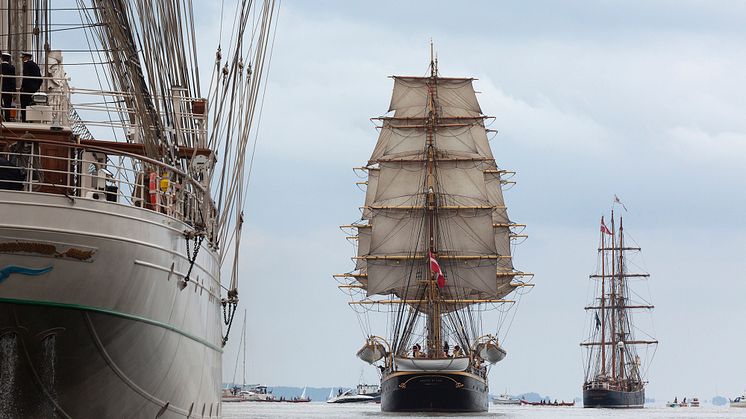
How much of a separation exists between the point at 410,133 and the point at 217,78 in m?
74.6

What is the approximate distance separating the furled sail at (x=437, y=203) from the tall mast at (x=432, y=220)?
12.2 inches

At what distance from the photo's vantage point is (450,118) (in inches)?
3920

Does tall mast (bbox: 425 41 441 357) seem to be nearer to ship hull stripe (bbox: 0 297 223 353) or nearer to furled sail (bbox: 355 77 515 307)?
furled sail (bbox: 355 77 515 307)

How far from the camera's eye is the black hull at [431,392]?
252 feet

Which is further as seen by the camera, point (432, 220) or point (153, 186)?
point (432, 220)

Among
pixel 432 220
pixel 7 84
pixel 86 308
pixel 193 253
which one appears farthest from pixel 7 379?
pixel 432 220

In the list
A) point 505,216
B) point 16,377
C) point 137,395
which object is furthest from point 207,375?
point 505,216

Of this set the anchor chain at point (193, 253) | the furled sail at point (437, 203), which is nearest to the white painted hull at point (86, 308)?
the anchor chain at point (193, 253)

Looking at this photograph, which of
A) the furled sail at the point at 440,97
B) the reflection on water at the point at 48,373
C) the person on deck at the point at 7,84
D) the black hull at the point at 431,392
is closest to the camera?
the reflection on water at the point at 48,373

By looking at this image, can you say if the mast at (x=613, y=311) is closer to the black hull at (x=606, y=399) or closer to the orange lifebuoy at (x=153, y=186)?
the black hull at (x=606, y=399)

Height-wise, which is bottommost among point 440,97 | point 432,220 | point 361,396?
point 361,396

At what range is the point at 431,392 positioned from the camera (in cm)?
7719

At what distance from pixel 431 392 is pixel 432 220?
59.5 ft

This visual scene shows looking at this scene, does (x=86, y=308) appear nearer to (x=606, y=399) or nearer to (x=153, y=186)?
(x=153, y=186)
